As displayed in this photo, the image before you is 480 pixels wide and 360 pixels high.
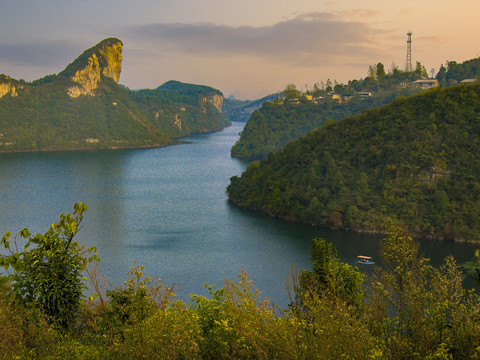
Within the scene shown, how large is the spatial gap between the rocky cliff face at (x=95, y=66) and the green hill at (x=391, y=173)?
88792 millimetres

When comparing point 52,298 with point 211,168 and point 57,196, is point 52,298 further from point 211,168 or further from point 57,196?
point 211,168

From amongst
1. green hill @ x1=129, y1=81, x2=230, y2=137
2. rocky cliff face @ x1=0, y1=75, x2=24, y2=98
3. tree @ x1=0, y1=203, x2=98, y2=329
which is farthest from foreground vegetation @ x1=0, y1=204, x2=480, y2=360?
green hill @ x1=129, y1=81, x2=230, y2=137

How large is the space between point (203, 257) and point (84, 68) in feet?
349

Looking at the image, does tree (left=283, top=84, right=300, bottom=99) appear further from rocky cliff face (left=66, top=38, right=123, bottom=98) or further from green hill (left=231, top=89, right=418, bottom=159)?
rocky cliff face (left=66, top=38, right=123, bottom=98)

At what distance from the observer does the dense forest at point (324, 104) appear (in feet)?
277

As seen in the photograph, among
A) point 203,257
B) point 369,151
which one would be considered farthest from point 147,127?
point 203,257

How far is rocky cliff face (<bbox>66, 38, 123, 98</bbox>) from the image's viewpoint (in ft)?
418

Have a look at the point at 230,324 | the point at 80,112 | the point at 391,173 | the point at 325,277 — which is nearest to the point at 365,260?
the point at 391,173

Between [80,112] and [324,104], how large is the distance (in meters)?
57.2

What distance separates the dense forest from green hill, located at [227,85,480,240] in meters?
37.0

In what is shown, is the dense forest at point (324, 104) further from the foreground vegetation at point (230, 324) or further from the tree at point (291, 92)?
the foreground vegetation at point (230, 324)

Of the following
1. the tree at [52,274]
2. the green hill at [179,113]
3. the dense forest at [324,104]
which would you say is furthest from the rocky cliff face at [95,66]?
the tree at [52,274]

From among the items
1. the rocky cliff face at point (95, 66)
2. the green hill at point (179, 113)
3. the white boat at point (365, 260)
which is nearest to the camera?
the white boat at point (365, 260)

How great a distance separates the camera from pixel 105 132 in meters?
115
